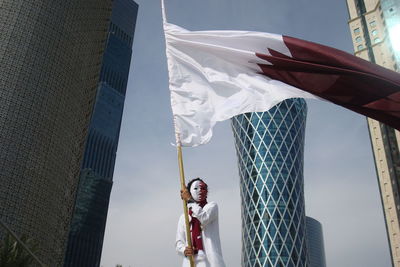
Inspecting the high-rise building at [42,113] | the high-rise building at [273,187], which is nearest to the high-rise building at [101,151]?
the high-rise building at [273,187]

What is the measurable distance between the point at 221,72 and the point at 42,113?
5678 centimetres

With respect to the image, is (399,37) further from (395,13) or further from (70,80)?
(70,80)

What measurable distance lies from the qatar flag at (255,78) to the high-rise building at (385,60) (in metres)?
72.6

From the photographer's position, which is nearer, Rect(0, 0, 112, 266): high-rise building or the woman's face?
the woman's face

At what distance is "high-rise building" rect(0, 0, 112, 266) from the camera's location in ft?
196

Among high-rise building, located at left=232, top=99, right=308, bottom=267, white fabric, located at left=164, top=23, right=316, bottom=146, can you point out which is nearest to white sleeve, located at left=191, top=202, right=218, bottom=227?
white fabric, located at left=164, top=23, right=316, bottom=146

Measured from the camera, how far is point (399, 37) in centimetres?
8006

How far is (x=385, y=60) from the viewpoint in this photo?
286 ft

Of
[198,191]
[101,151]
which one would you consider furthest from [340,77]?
[101,151]

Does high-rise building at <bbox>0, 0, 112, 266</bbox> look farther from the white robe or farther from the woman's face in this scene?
the white robe

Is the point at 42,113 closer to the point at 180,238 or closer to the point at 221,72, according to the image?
the point at 221,72

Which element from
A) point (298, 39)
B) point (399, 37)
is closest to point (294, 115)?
point (399, 37)

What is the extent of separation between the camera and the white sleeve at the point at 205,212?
10203 millimetres

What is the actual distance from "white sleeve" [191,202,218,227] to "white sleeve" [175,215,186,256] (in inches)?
16.8
